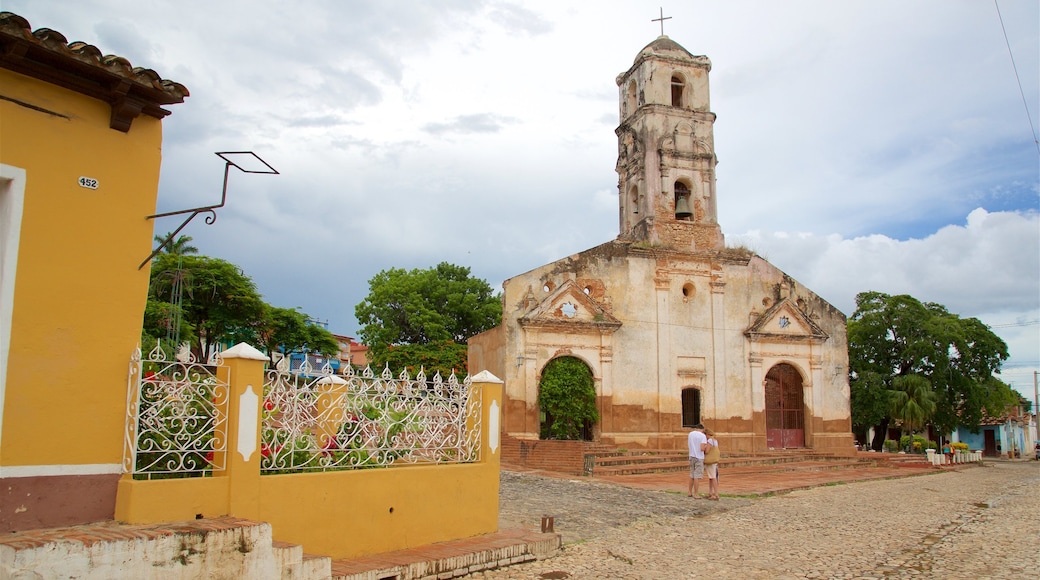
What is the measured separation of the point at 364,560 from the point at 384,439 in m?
1.20

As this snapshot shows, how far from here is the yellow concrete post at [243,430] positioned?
253 inches

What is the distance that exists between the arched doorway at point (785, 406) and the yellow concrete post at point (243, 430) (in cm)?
2099

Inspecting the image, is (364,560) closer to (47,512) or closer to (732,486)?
(47,512)

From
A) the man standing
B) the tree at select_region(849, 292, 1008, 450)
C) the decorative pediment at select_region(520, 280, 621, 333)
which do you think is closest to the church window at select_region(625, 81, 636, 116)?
the decorative pediment at select_region(520, 280, 621, 333)

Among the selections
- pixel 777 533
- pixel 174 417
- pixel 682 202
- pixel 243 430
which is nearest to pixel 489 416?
pixel 243 430

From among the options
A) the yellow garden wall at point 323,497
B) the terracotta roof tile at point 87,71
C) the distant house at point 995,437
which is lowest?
the distant house at point 995,437

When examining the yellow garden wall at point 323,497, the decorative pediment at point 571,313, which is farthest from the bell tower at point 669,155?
the yellow garden wall at point 323,497

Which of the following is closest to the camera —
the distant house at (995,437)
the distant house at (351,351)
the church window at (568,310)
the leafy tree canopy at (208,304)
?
the church window at (568,310)

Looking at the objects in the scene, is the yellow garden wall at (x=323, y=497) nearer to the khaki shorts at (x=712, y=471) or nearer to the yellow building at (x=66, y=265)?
the yellow building at (x=66, y=265)

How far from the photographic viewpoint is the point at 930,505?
14.1 metres

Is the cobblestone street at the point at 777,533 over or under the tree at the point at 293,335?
under

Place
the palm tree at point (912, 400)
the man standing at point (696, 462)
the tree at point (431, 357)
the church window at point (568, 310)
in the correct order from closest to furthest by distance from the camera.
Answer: the man standing at point (696, 462), the church window at point (568, 310), the palm tree at point (912, 400), the tree at point (431, 357)

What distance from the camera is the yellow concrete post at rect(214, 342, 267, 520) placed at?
6.43 metres

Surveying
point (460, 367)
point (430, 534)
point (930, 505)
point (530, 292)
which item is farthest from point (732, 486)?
point (460, 367)
